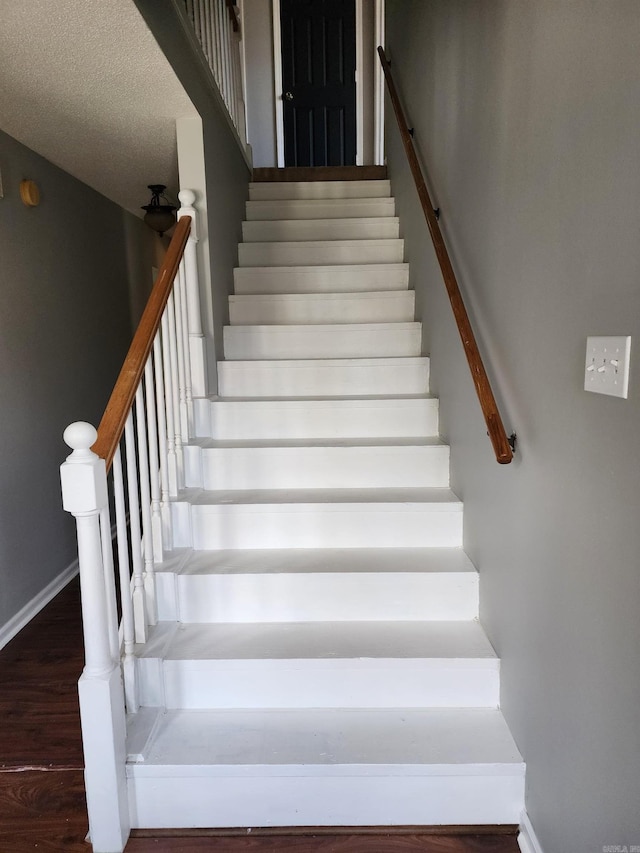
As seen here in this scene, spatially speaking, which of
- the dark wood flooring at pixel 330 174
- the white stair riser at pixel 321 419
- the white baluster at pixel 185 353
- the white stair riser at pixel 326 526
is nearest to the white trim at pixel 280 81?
the dark wood flooring at pixel 330 174

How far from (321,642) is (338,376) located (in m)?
1.31

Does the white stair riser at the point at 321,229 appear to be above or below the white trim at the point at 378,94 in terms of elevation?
below

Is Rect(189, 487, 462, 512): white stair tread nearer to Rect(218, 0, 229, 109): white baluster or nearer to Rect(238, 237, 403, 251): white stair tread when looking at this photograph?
Rect(238, 237, 403, 251): white stair tread

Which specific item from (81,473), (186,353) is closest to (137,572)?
(81,473)

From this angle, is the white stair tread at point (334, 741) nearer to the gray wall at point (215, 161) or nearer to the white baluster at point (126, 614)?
the white baluster at point (126, 614)

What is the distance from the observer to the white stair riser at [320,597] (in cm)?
186

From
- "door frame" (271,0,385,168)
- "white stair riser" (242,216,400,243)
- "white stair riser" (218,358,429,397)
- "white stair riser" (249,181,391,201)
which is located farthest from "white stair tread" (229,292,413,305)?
"door frame" (271,0,385,168)

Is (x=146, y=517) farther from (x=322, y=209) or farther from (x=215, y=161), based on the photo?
(x=322, y=209)

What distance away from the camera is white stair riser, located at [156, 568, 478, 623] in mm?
1860

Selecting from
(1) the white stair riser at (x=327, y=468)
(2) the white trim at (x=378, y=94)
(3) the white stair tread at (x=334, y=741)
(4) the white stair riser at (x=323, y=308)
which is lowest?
(3) the white stair tread at (x=334, y=741)

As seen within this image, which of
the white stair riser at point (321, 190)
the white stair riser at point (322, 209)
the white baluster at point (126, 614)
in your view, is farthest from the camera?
the white stair riser at point (321, 190)

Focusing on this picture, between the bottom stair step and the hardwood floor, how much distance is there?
0.04 m

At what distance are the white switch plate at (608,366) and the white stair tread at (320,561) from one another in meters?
1.00

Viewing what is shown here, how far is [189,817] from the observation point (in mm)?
1490
